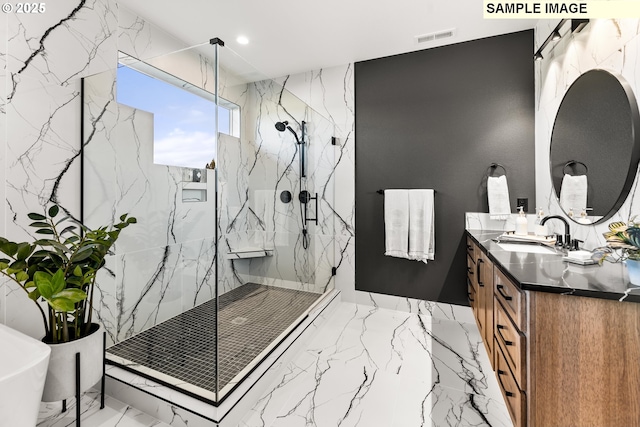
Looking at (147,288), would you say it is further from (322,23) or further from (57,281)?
(322,23)

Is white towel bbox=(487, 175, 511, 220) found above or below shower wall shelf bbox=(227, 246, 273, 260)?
above

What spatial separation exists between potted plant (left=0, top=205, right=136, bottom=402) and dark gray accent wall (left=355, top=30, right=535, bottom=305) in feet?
7.54

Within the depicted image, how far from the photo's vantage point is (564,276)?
1.17 meters

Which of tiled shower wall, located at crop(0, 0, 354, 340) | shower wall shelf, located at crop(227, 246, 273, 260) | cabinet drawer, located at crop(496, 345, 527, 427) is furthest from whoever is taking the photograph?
shower wall shelf, located at crop(227, 246, 273, 260)

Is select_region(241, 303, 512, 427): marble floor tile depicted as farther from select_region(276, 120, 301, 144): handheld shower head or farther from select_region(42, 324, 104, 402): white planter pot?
select_region(276, 120, 301, 144): handheld shower head

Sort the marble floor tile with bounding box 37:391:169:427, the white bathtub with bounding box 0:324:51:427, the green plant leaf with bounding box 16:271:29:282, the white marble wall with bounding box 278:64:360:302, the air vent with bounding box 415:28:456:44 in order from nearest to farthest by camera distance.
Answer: the white bathtub with bounding box 0:324:51:427, the green plant leaf with bounding box 16:271:29:282, the marble floor tile with bounding box 37:391:169:427, the air vent with bounding box 415:28:456:44, the white marble wall with bounding box 278:64:360:302

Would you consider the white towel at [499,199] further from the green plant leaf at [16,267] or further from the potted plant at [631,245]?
the green plant leaf at [16,267]

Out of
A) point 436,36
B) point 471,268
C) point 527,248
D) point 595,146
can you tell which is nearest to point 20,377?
point 527,248

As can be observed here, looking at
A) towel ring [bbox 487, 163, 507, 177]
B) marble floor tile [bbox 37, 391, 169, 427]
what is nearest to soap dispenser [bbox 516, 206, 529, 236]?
towel ring [bbox 487, 163, 507, 177]

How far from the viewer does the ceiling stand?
7.02 feet

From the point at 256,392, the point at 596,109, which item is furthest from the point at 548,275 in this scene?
the point at 256,392

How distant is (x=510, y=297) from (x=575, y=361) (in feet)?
0.96

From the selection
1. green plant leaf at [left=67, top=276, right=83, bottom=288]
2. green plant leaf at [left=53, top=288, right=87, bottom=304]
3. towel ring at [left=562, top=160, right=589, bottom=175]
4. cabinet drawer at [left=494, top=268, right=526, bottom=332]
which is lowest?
cabinet drawer at [left=494, top=268, right=526, bottom=332]

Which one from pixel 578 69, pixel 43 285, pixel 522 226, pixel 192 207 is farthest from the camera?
pixel 192 207
